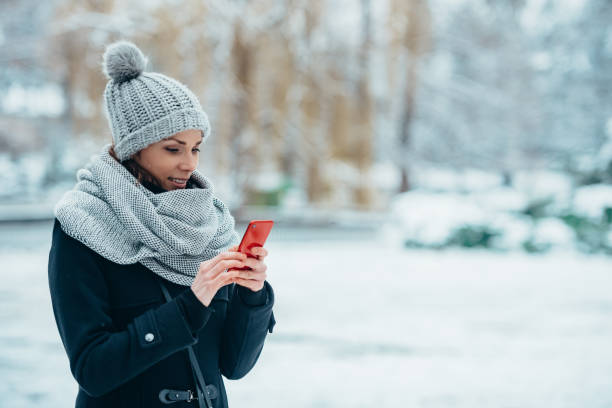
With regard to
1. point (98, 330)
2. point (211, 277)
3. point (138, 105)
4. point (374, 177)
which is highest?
point (138, 105)

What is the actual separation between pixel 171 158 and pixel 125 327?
0.39m

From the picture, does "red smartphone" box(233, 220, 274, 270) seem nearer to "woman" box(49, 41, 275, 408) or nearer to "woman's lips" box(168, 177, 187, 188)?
"woman" box(49, 41, 275, 408)

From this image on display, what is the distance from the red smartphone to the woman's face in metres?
0.25

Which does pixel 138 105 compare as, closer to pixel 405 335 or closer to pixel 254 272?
pixel 254 272

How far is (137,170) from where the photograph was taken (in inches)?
58.7

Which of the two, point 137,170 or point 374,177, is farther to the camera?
point 374,177

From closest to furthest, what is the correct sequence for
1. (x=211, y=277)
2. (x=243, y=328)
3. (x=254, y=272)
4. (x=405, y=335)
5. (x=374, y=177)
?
(x=211, y=277) → (x=254, y=272) → (x=243, y=328) → (x=405, y=335) → (x=374, y=177)

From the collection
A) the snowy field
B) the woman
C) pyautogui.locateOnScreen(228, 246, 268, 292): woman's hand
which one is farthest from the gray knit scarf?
the snowy field

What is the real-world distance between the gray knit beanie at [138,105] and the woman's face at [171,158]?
0.07 ft

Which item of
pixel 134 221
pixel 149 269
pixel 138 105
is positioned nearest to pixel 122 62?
pixel 138 105

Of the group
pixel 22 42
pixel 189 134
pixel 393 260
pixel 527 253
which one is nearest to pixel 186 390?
pixel 189 134

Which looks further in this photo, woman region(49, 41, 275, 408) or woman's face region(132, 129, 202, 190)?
woman's face region(132, 129, 202, 190)

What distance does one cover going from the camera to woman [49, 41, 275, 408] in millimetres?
1290

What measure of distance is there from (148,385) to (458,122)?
20.1m
